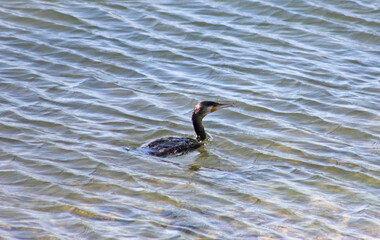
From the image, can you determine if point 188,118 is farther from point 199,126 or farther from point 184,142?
point 184,142

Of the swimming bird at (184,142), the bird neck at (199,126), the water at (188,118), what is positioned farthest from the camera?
the bird neck at (199,126)

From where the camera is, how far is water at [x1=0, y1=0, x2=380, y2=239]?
23.0 feet

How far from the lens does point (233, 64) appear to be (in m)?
12.0

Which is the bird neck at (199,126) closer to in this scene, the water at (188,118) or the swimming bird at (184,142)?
the swimming bird at (184,142)

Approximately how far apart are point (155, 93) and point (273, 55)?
9.11 feet

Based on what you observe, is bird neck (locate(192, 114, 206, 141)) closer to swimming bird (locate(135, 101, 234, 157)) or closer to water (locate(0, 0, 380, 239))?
swimming bird (locate(135, 101, 234, 157))

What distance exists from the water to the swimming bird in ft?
0.42

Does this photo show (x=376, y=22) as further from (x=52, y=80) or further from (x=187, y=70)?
(x=52, y=80)

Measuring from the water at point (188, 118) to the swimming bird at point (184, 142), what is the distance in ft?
0.42

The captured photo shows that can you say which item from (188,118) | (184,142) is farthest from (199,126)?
(188,118)

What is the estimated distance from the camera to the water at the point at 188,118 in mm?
7023

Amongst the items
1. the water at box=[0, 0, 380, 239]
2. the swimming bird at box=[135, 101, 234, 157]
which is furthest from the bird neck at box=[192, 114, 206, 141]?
the water at box=[0, 0, 380, 239]

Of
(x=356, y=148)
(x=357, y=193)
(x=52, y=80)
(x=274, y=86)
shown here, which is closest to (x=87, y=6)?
(x=52, y=80)

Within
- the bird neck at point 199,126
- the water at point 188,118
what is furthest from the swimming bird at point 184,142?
the water at point 188,118
